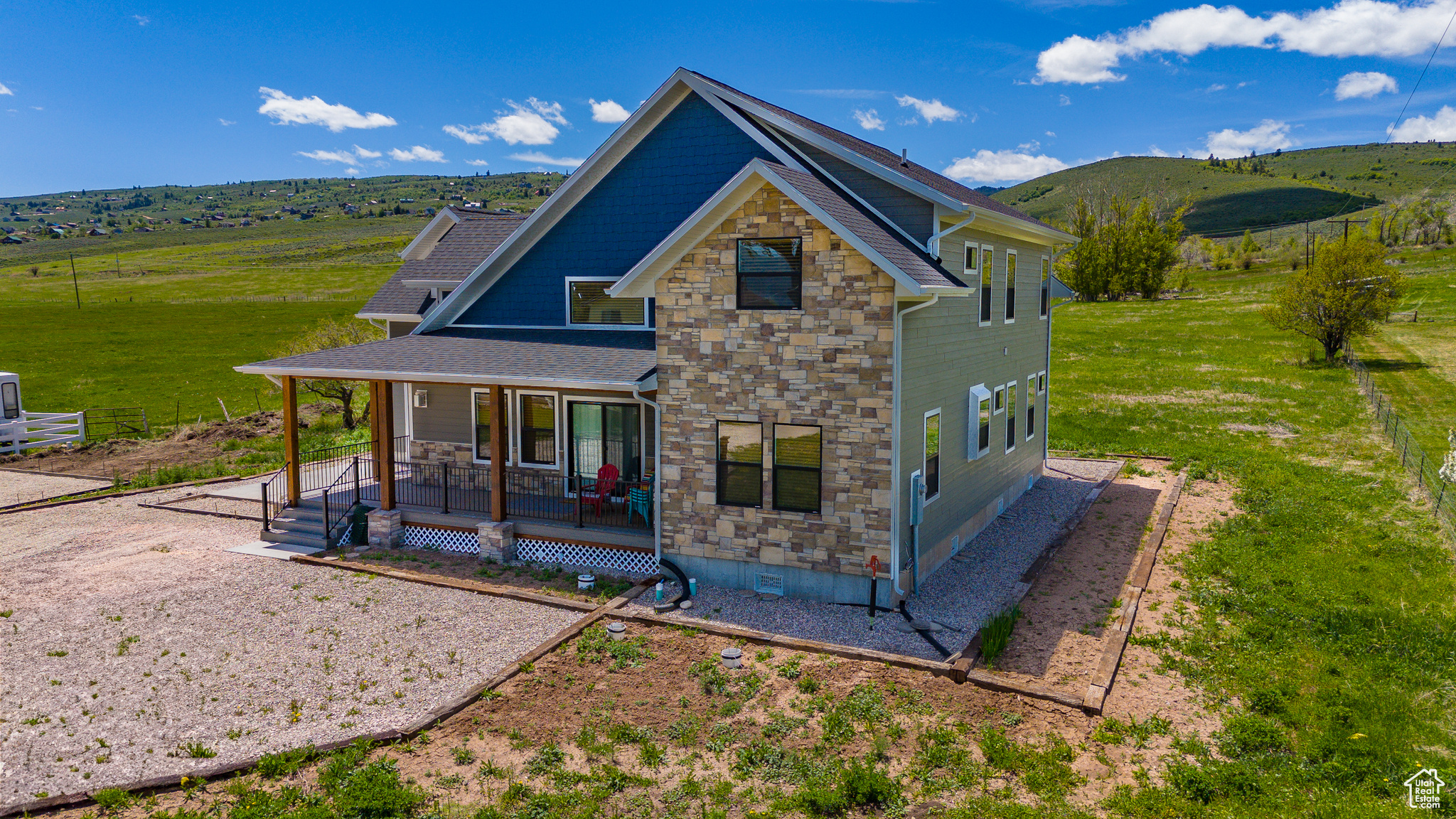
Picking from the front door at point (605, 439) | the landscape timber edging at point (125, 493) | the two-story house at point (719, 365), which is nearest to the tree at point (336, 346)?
the landscape timber edging at point (125, 493)

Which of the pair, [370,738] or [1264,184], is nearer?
[370,738]

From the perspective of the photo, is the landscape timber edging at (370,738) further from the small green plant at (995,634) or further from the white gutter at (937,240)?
the white gutter at (937,240)

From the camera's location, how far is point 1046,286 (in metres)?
21.2

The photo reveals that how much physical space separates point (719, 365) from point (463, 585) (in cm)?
567

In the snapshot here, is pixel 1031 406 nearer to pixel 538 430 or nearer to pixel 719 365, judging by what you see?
pixel 719 365

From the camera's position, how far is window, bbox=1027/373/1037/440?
65.2 feet

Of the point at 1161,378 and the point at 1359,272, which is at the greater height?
the point at 1359,272

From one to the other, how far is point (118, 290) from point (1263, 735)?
4626 inches

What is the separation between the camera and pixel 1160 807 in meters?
7.24

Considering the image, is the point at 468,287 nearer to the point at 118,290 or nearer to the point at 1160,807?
the point at 1160,807

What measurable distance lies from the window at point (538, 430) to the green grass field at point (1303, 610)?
11.4m

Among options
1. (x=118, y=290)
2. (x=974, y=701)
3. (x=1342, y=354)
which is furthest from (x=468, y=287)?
(x=118, y=290)
